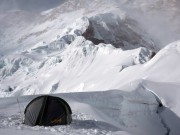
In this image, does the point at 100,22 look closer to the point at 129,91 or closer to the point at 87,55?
the point at 87,55

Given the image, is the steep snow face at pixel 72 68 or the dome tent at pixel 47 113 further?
the steep snow face at pixel 72 68

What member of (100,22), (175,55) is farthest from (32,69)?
(175,55)

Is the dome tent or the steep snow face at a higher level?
the dome tent

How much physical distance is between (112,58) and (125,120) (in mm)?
49325

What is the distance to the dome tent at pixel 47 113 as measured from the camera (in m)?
14.9

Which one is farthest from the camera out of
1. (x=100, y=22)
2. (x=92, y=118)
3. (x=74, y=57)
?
(x=100, y=22)

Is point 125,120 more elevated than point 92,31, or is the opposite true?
point 125,120

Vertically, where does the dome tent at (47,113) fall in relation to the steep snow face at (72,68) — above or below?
above

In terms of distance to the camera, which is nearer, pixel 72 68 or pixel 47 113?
pixel 47 113

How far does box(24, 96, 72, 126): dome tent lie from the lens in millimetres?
14886

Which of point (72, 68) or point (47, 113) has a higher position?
point (47, 113)

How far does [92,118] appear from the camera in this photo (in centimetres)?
1669

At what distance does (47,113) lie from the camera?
15062 millimetres

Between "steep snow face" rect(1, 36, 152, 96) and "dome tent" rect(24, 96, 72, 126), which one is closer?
"dome tent" rect(24, 96, 72, 126)
